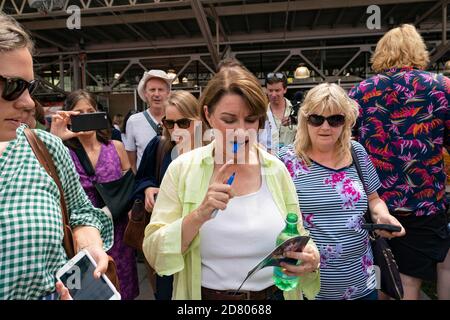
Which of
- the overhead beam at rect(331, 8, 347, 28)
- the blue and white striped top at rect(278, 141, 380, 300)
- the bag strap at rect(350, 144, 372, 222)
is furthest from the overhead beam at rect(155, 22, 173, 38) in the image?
the blue and white striped top at rect(278, 141, 380, 300)

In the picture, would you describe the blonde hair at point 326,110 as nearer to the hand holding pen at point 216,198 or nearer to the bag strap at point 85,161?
the hand holding pen at point 216,198

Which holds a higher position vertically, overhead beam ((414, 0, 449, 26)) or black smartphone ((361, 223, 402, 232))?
overhead beam ((414, 0, 449, 26))

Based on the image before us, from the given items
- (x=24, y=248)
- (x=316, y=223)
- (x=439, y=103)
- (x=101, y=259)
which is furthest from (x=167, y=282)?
(x=439, y=103)

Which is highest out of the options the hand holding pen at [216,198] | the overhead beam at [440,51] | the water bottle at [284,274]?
the overhead beam at [440,51]

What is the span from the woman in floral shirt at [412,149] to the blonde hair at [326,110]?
12.2 inches

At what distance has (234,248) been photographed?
4.29ft

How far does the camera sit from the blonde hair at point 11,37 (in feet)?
3.27

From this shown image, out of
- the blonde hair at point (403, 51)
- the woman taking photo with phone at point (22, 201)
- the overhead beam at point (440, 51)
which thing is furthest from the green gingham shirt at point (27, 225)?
the overhead beam at point (440, 51)

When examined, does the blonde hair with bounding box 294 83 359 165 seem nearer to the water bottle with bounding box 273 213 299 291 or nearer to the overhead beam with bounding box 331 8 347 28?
the water bottle with bounding box 273 213 299 291

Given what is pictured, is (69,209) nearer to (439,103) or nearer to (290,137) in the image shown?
(439,103)

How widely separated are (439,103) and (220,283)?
5.37ft

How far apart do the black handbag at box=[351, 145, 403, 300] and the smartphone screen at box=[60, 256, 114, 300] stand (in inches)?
51.2

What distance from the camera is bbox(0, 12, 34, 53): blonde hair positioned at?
100cm
